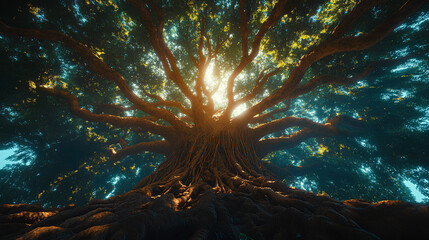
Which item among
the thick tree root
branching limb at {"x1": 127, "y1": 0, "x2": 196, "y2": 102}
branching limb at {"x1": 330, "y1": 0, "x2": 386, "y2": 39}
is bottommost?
the thick tree root

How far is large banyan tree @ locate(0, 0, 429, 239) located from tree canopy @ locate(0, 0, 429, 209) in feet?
0.22

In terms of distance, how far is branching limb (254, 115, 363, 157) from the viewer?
6066 millimetres

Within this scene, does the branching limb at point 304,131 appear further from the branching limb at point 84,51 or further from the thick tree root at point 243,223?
the thick tree root at point 243,223

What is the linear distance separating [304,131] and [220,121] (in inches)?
164

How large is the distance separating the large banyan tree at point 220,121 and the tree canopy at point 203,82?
0.07m

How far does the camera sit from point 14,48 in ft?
17.5

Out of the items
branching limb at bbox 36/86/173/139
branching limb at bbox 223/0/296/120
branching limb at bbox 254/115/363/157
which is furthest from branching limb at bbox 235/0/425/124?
branching limb at bbox 36/86/173/139

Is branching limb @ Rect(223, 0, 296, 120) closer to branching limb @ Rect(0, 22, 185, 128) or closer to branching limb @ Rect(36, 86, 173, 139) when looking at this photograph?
branching limb @ Rect(0, 22, 185, 128)

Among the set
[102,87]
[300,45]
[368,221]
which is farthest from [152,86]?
[368,221]

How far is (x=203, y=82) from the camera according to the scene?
6.47 meters

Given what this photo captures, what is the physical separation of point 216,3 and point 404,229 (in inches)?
319

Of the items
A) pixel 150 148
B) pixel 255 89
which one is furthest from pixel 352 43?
pixel 150 148

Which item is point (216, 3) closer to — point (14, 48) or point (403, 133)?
point (14, 48)

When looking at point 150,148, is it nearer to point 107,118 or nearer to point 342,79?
point 107,118
